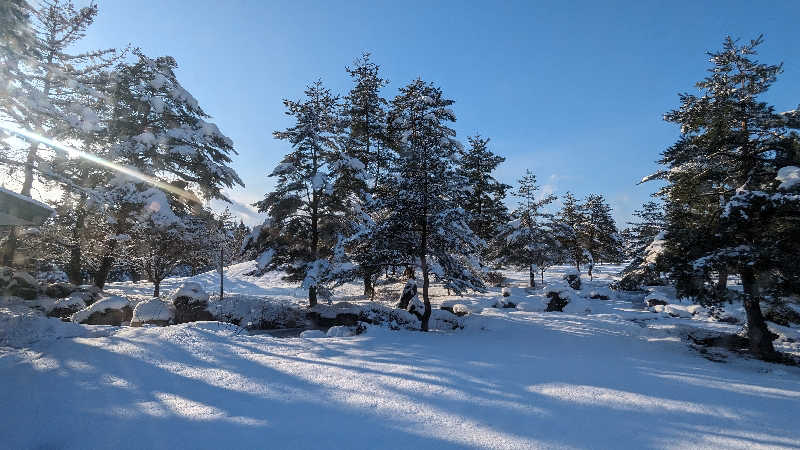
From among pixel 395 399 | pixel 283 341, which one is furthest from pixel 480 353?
pixel 283 341

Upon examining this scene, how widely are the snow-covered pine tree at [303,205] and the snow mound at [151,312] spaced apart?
14.6 feet

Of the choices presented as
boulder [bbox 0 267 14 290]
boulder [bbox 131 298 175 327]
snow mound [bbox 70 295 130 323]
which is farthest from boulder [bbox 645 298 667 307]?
boulder [bbox 0 267 14 290]

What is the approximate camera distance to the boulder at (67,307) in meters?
13.8

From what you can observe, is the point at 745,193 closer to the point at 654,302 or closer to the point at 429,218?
the point at 429,218

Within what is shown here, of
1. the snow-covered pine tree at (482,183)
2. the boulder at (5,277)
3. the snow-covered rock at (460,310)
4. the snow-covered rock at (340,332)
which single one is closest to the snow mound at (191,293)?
the boulder at (5,277)

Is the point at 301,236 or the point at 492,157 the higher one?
the point at 492,157

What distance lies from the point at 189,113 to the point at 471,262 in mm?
16100

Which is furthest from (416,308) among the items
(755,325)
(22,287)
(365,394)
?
(22,287)

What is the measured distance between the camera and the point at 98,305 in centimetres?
1305

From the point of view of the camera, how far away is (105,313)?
13.0 metres

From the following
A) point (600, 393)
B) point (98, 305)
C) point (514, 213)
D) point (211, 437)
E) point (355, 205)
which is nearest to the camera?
point (211, 437)

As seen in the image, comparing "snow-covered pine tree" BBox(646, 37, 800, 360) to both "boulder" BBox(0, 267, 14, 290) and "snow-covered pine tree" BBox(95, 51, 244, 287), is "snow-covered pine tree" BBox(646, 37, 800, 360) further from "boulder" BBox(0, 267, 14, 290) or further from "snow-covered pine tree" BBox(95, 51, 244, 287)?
"boulder" BBox(0, 267, 14, 290)

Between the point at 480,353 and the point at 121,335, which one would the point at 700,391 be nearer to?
the point at 480,353

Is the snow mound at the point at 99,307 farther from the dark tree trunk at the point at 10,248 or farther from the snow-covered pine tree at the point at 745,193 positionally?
the snow-covered pine tree at the point at 745,193
